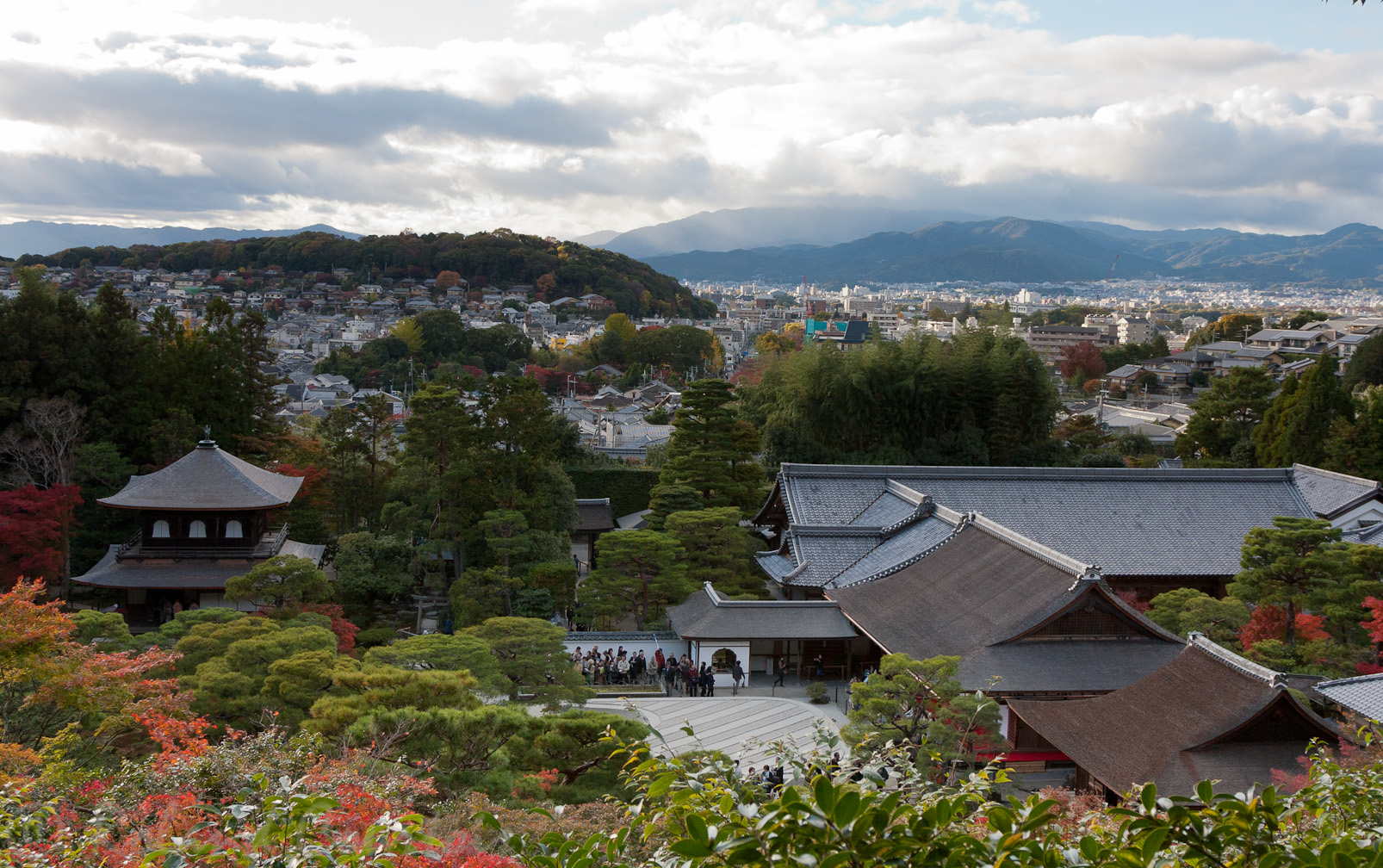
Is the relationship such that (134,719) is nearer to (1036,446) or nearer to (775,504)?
(775,504)

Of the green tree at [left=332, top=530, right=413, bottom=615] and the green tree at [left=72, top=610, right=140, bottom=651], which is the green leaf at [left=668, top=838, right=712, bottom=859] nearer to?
the green tree at [left=72, top=610, right=140, bottom=651]

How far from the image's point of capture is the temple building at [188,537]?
1914 cm

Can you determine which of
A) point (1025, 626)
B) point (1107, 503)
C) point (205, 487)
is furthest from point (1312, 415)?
point (205, 487)

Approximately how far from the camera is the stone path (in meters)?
13.6

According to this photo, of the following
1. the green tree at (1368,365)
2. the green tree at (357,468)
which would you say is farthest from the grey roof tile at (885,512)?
the green tree at (1368,365)

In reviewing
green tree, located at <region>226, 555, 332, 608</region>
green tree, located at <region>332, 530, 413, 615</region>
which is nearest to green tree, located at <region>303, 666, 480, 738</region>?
green tree, located at <region>226, 555, 332, 608</region>

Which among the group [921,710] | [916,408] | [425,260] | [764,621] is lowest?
[764,621]

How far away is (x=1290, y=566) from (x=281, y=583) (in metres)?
16.8

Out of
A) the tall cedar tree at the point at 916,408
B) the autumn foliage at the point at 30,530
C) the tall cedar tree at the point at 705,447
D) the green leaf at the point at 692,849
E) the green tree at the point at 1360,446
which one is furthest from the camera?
the tall cedar tree at the point at 916,408

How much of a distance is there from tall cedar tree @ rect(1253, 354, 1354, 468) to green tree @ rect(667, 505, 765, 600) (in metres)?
17.2

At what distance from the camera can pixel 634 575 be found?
1917cm

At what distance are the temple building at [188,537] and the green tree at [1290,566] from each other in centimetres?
1784

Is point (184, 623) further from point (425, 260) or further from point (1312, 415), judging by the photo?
point (425, 260)

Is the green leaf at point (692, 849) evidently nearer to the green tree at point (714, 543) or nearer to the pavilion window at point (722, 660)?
the pavilion window at point (722, 660)
